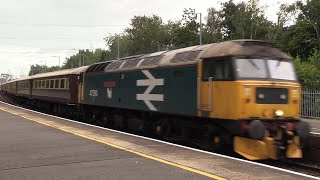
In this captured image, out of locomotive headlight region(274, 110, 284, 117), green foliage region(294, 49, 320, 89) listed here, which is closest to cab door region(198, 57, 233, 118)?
locomotive headlight region(274, 110, 284, 117)

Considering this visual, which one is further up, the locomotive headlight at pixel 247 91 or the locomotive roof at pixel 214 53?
the locomotive roof at pixel 214 53

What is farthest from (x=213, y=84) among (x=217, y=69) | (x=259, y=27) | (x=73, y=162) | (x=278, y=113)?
(x=259, y=27)

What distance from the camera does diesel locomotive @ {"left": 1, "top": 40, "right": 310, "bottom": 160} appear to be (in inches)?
444

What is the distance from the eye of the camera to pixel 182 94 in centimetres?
1349

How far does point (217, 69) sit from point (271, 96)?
1557 mm

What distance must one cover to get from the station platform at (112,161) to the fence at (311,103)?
19560 millimetres

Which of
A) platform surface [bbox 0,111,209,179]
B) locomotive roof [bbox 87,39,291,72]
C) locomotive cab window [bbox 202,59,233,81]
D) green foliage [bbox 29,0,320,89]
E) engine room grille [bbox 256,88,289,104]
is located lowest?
platform surface [bbox 0,111,209,179]

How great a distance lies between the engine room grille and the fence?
19.0 meters

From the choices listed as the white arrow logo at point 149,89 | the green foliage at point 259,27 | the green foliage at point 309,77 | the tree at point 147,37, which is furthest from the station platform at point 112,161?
the tree at point 147,37

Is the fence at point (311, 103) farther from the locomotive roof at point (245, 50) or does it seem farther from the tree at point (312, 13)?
the tree at point (312, 13)

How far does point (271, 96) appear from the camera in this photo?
456 inches

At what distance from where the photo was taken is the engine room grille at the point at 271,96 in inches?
449

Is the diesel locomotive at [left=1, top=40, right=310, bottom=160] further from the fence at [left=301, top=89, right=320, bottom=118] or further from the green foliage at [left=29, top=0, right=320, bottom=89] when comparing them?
the green foliage at [left=29, top=0, right=320, bottom=89]

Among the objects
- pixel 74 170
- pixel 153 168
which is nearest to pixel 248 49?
pixel 153 168
